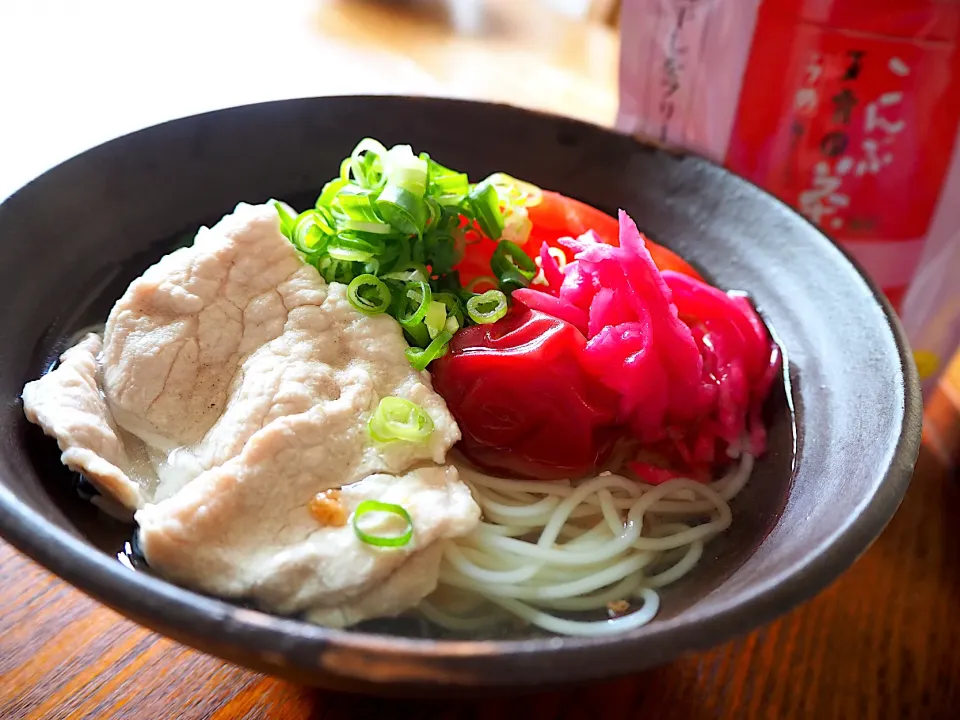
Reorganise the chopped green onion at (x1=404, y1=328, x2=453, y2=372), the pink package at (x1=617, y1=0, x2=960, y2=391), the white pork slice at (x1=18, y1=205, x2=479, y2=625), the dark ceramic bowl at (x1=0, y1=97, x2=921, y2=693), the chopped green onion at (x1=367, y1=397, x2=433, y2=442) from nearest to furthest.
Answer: the dark ceramic bowl at (x1=0, y1=97, x2=921, y2=693), the white pork slice at (x1=18, y1=205, x2=479, y2=625), the chopped green onion at (x1=367, y1=397, x2=433, y2=442), the chopped green onion at (x1=404, y1=328, x2=453, y2=372), the pink package at (x1=617, y1=0, x2=960, y2=391)

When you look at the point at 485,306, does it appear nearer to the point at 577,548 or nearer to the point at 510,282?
the point at 510,282

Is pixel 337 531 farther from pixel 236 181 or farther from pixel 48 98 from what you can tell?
pixel 48 98

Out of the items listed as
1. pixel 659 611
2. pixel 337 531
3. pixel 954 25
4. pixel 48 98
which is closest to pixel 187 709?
pixel 337 531

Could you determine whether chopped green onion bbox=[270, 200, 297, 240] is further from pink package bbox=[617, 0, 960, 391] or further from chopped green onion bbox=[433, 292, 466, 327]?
pink package bbox=[617, 0, 960, 391]

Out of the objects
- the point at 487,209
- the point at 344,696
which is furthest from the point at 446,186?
the point at 344,696

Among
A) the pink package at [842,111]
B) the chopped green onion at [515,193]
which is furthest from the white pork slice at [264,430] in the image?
the pink package at [842,111]

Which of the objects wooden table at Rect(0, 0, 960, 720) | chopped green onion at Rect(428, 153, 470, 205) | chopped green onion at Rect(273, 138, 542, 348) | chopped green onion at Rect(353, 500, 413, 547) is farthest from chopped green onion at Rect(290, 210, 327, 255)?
wooden table at Rect(0, 0, 960, 720)
